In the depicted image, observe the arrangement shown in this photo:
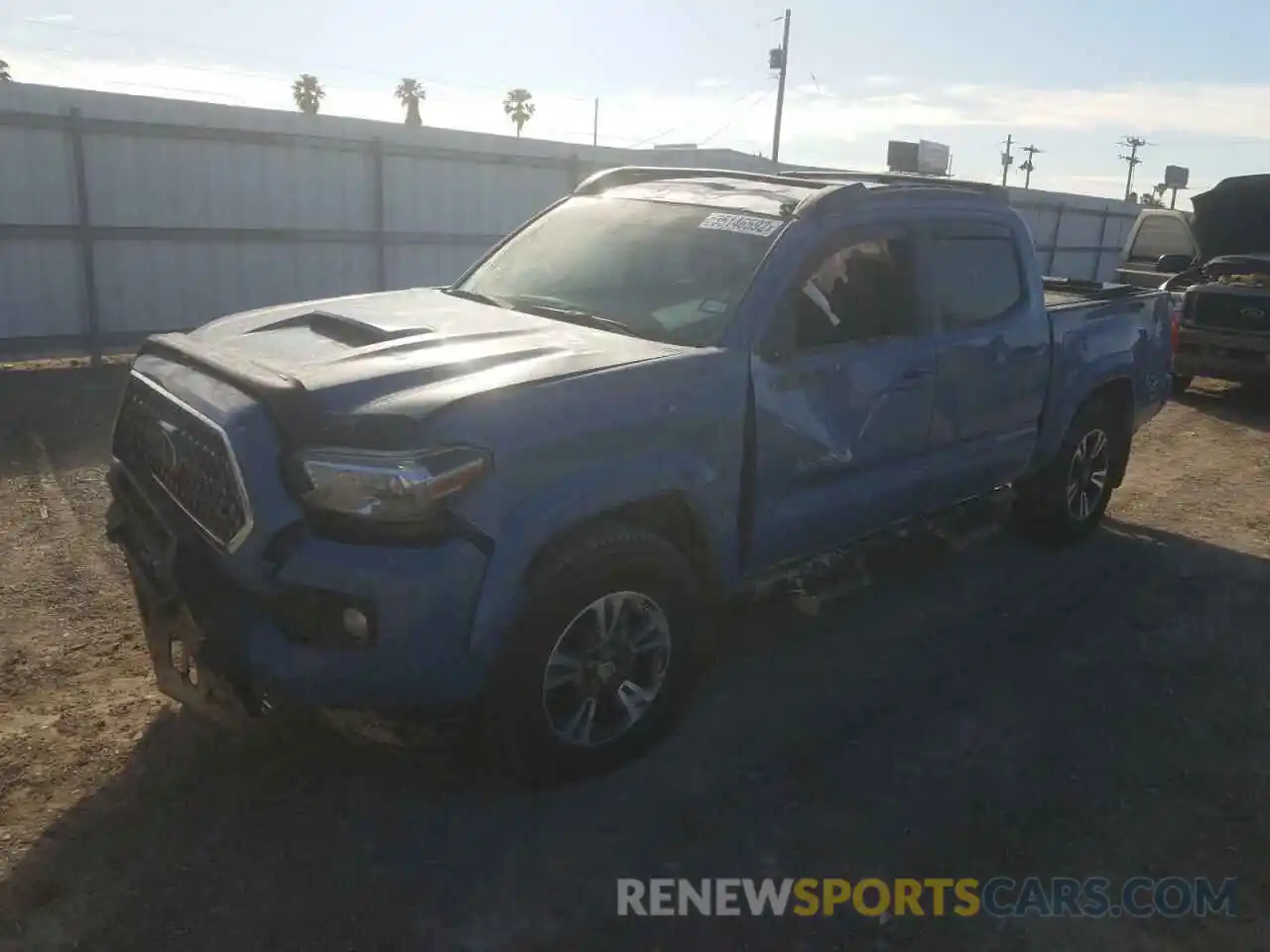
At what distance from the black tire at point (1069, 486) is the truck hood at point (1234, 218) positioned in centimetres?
636

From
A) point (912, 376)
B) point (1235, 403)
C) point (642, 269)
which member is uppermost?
point (642, 269)

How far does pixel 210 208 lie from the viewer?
35.8 feet

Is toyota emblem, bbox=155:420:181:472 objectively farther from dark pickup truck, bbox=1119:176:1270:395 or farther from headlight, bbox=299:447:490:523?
Answer: dark pickup truck, bbox=1119:176:1270:395

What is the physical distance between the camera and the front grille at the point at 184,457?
3004 millimetres

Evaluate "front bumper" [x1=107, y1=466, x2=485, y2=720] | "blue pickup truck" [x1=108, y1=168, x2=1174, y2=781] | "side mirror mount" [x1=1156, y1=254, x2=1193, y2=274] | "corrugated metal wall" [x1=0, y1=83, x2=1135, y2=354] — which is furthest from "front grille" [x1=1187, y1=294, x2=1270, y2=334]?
"front bumper" [x1=107, y1=466, x2=485, y2=720]

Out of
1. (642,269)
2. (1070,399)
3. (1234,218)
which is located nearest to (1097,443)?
(1070,399)

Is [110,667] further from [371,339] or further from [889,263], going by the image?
[889,263]

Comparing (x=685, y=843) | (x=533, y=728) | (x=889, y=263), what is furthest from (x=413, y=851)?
(x=889, y=263)

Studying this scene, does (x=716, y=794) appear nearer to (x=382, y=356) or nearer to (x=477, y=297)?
(x=382, y=356)

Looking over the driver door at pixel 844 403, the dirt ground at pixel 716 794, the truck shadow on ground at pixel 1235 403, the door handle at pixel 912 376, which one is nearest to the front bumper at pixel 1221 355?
the truck shadow on ground at pixel 1235 403

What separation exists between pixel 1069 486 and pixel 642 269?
316cm

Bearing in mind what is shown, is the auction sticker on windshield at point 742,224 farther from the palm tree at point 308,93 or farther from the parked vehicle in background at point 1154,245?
the palm tree at point 308,93

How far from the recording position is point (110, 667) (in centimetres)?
414

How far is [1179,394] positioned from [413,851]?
10855 millimetres
